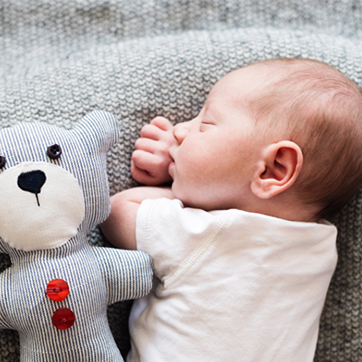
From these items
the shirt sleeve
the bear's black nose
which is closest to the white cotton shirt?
the shirt sleeve

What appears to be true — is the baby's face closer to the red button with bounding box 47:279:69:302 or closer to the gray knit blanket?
the gray knit blanket

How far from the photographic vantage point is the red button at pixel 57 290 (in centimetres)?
66

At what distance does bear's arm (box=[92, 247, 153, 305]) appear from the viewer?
2.45ft

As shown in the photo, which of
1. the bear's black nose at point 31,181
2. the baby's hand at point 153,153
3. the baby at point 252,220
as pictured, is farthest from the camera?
the baby's hand at point 153,153

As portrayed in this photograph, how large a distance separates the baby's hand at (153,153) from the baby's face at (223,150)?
0.06m

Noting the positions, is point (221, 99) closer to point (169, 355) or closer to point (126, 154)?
point (126, 154)

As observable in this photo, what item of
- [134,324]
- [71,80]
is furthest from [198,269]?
[71,80]

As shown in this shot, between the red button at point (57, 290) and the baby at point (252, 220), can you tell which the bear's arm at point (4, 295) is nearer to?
the red button at point (57, 290)

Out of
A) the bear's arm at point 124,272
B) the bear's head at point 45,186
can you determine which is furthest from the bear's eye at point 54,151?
the bear's arm at point 124,272

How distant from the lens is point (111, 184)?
36.6 inches

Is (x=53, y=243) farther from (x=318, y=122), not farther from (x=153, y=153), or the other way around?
(x=318, y=122)

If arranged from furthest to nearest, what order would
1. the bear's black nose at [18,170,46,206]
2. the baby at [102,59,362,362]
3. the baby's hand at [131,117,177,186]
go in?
1. the baby's hand at [131,117,177,186]
2. the baby at [102,59,362,362]
3. the bear's black nose at [18,170,46,206]

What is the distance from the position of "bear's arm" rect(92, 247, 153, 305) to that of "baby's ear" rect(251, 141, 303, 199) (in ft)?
0.80

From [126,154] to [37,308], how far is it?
39 centimetres
